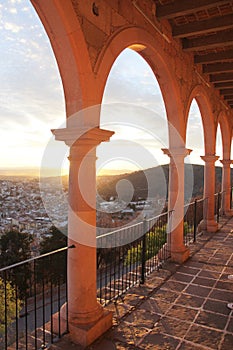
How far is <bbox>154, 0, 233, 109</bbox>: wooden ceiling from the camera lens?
147 inches

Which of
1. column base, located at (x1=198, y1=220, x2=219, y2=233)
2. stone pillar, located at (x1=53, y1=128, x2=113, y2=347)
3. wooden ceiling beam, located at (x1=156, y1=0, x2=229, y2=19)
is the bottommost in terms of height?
column base, located at (x1=198, y1=220, x2=219, y2=233)

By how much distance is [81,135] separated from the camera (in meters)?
2.59

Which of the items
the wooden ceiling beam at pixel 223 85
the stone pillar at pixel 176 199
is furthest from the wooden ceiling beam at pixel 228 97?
the stone pillar at pixel 176 199

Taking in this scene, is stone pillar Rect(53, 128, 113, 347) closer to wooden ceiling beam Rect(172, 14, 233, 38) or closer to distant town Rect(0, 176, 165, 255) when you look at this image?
distant town Rect(0, 176, 165, 255)

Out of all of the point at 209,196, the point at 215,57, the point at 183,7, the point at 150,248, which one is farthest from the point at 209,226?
the point at 183,7

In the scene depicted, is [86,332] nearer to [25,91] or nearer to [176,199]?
[176,199]

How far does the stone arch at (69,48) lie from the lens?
7.61 ft

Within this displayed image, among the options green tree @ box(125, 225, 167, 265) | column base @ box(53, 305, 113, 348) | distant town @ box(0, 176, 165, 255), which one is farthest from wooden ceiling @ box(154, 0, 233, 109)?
column base @ box(53, 305, 113, 348)

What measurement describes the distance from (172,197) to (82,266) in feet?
9.06

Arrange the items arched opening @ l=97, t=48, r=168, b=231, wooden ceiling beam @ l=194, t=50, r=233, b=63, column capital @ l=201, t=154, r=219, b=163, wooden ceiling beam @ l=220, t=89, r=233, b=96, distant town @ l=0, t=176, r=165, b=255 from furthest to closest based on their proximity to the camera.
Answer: wooden ceiling beam @ l=220, t=89, r=233, b=96
distant town @ l=0, t=176, r=165, b=255
column capital @ l=201, t=154, r=219, b=163
arched opening @ l=97, t=48, r=168, b=231
wooden ceiling beam @ l=194, t=50, r=233, b=63

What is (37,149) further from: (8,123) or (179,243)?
(179,243)

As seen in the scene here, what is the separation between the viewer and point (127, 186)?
48.4ft

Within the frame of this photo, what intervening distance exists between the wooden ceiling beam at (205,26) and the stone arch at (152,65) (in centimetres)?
→ 53

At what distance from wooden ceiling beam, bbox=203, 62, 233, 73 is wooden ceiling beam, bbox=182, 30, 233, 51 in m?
1.23
